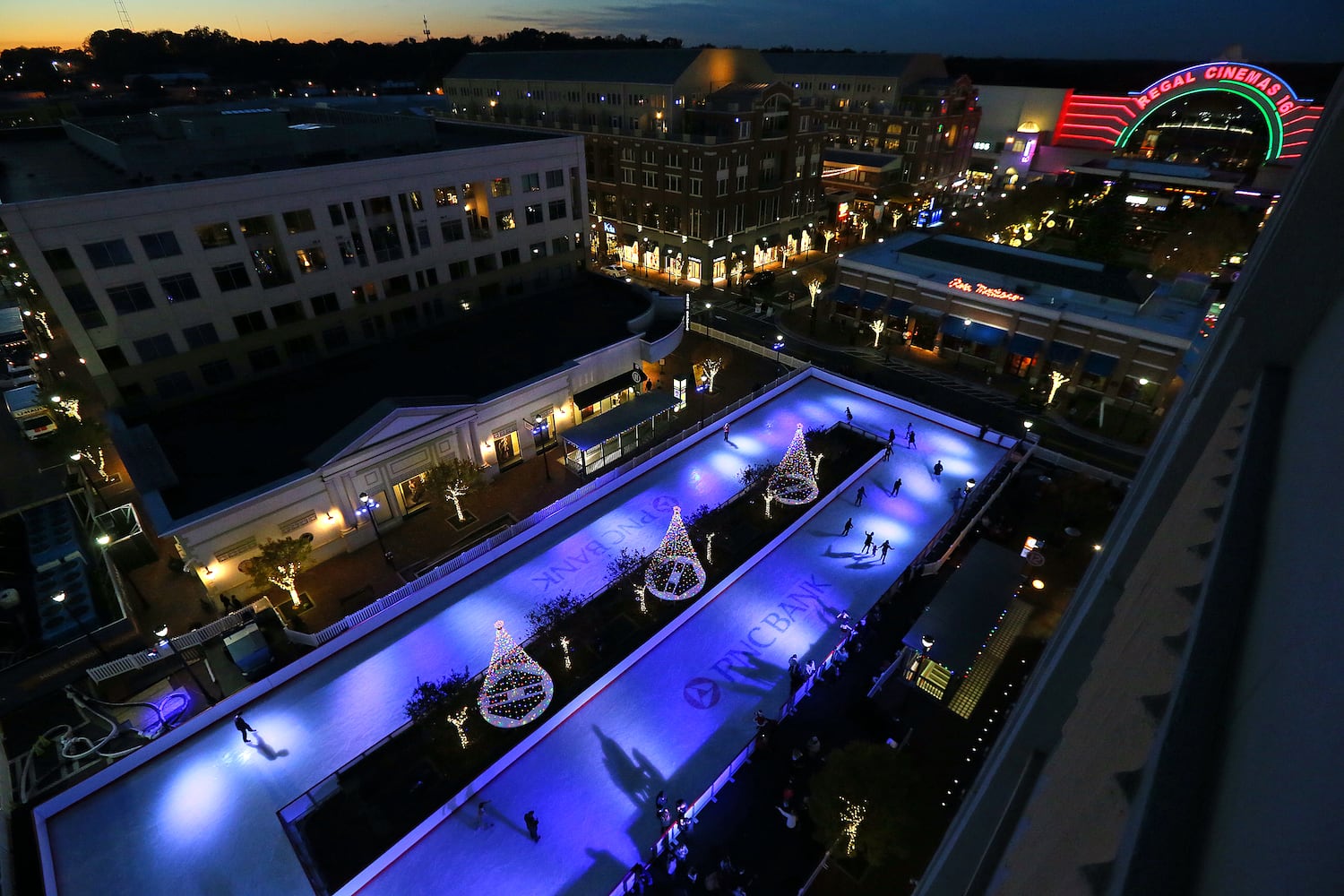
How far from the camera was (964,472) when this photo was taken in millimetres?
35281

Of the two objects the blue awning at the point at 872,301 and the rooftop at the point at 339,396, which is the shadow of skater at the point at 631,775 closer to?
the rooftop at the point at 339,396

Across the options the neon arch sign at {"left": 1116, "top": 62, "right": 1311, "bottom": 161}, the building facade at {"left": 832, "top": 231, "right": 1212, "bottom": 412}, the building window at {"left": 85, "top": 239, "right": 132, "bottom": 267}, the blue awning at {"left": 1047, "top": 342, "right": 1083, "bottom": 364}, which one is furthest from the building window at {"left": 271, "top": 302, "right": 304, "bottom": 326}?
the neon arch sign at {"left": 1116, "top": 62, "right": 1311, "bottom": 161}

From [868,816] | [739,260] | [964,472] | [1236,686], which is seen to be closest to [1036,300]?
[964,472]

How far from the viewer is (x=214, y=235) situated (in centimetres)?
3212

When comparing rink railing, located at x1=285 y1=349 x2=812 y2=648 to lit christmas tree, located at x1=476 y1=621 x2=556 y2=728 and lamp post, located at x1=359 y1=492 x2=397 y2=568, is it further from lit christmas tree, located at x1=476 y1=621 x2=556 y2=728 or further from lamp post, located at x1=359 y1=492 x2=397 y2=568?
lit christmas tree, located at x1=476 y1=621 x2=556 y2=728

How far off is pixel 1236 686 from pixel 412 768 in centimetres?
2368

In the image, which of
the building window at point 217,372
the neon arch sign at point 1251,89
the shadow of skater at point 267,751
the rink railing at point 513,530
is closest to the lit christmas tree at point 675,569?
the rink railing at point 513,530

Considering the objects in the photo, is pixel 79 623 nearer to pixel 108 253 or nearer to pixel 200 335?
pixel 200 335

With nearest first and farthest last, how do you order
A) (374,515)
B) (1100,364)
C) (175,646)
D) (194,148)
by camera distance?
(175,646) → (374,515) → (194,148) → (1100,364)

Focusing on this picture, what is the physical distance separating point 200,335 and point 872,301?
47393 millimetres

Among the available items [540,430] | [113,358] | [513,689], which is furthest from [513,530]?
[113,358]

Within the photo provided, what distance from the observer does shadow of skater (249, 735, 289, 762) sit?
21.1m

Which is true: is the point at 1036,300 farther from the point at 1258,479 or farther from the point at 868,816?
the point at 1258,479

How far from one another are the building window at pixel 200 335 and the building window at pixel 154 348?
0.76 m
